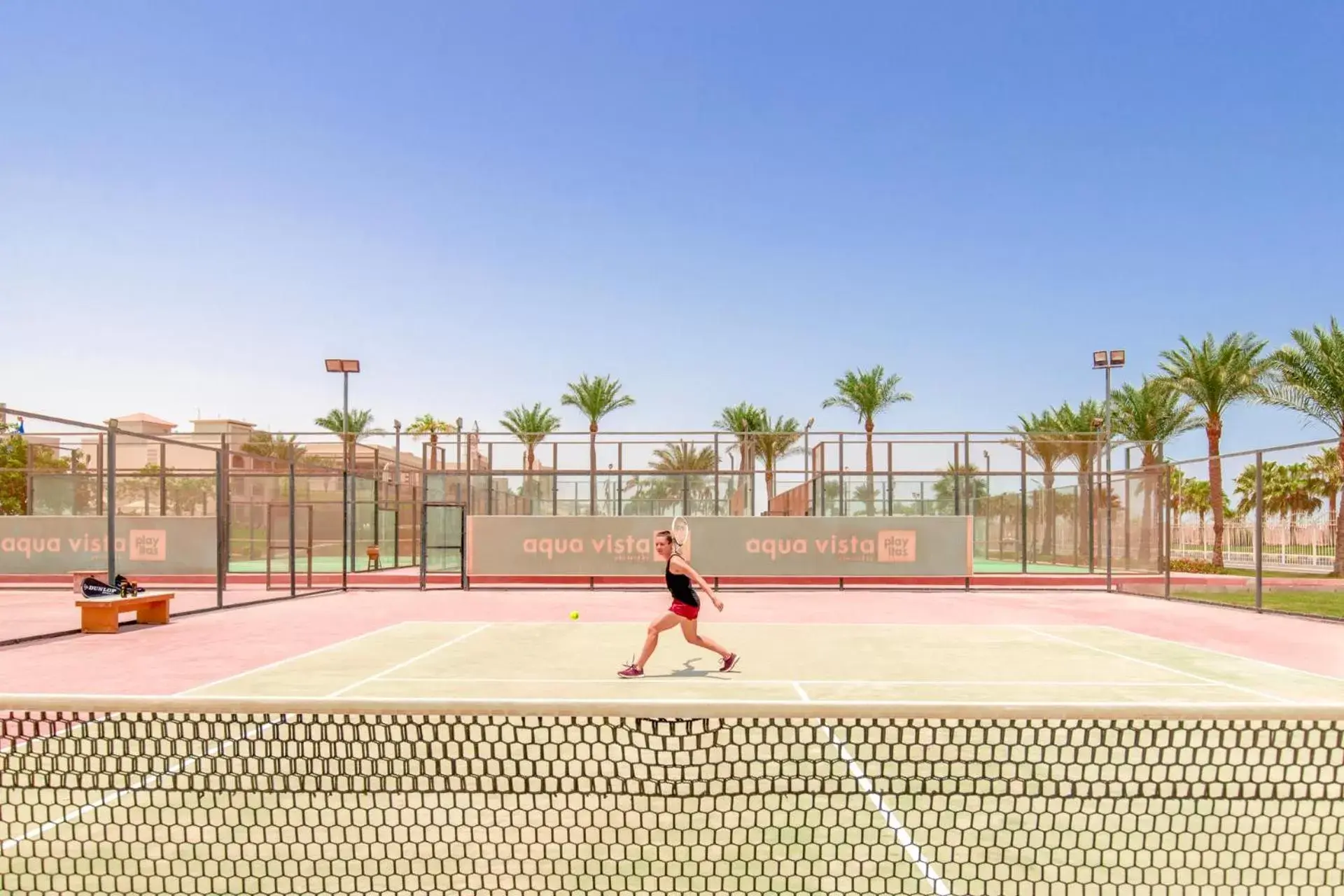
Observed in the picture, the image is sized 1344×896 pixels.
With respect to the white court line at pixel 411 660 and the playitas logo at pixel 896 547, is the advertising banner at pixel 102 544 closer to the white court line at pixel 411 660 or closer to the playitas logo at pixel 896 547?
the white court line at pixel 411 660

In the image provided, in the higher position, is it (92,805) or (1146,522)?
(1146,522)

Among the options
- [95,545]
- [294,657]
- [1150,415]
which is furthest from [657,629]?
[1150,415]

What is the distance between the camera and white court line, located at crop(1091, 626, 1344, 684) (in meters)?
10.9

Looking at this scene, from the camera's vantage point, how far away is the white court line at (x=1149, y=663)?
965 centimetres

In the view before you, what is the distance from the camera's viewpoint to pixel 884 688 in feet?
32.2

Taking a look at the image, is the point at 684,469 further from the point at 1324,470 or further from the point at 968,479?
the point at 1324,470

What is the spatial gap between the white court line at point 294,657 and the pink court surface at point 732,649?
0.23ft

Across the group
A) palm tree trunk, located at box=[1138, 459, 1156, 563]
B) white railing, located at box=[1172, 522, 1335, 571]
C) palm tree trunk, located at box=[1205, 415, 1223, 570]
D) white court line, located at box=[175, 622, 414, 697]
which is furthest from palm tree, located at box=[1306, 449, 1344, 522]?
white court line, located at box=[175, 622, 414, 697]

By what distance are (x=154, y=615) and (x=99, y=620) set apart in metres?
1.51

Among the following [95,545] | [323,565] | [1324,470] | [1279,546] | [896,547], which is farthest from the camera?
[1324,470]

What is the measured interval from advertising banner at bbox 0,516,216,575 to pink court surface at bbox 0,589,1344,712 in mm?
5872

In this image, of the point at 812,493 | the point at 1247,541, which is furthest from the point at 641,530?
the point at 1247,541

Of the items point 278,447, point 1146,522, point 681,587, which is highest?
point 278,447

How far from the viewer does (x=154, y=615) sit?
16500mm
